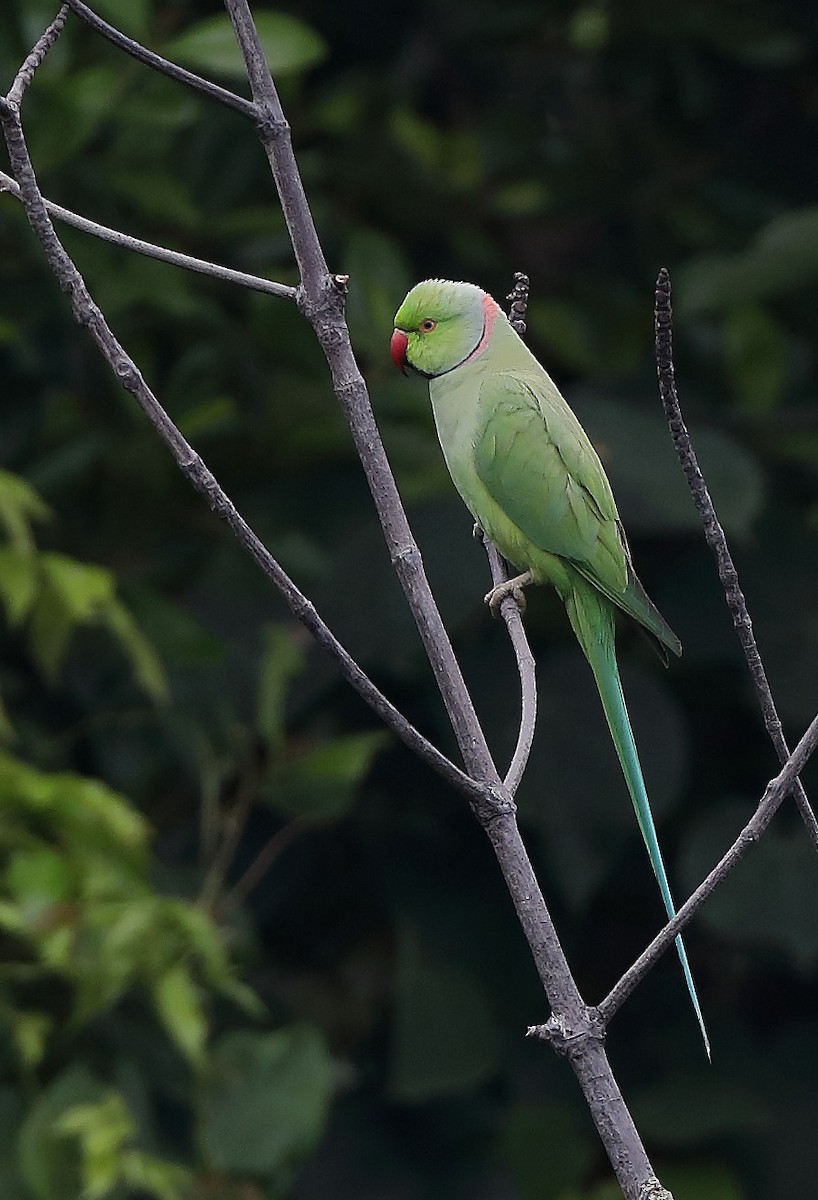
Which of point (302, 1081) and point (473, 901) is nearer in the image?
point (302, 1081)

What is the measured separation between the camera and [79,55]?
Result: 2.39 metres

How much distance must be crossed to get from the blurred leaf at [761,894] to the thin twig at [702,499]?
1.35 m

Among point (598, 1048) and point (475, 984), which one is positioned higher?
point (475, 984)

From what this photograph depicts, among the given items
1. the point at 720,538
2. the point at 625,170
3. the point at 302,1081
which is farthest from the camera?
the point at 625,170

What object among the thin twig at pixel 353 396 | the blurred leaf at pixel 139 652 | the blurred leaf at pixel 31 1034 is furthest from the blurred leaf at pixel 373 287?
the thin twig at pixel 353 396

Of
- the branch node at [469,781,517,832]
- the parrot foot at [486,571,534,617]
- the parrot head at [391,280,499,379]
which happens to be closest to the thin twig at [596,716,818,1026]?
the branch node at [469,781,517,832]

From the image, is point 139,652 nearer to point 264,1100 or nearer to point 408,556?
point 264,1100

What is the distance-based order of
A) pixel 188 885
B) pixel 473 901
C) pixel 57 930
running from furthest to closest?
pixel 473 901 < pixel 188 885 < pixel 57 930

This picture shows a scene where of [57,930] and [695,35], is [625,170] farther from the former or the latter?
[57,930]

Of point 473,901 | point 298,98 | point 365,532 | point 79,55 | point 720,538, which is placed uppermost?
point 298,98

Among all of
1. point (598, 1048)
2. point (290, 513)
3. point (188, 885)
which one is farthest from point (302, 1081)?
point (598, 1048)

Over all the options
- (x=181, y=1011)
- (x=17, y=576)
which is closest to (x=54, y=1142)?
(x=181, y=1011)

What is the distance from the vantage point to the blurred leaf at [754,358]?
2.52 meters

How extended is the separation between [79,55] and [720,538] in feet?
5.98
